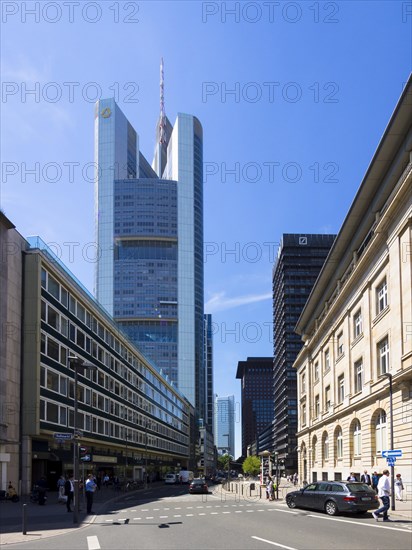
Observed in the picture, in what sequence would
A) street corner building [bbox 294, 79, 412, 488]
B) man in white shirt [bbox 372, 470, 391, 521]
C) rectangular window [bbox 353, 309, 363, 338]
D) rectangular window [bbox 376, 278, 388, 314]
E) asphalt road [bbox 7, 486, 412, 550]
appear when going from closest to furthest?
asphalt road [bbox 7, 486, 412, 550], man in white shirt [bbox 372, 470, 391, 521], street corner building [bbox 294, 79, 412, 488], rectangular window [bbox 376, 278, 388, 314], rectangular window [bbox 353, 309, 363, 338]

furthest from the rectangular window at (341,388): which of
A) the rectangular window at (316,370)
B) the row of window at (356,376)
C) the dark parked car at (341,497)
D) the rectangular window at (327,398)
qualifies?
the dark parked car at (341,497)

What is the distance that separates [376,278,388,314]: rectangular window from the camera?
133 feet

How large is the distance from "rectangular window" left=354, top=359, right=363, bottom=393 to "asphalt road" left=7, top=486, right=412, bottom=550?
22.0m

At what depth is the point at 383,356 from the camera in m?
41.1

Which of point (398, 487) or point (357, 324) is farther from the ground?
point (357, 324)

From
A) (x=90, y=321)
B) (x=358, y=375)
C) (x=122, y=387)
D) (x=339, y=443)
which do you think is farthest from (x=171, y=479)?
(x=358, y=375)

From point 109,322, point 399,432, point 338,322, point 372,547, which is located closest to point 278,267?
point 109,322

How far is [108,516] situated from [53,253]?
31.1 meters

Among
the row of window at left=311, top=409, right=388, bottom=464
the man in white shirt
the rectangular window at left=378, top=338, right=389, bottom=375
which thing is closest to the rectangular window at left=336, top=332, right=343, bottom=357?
the row of window at left=311, top=409, right=388, bottom=464

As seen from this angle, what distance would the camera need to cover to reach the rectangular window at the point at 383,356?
4005 cm

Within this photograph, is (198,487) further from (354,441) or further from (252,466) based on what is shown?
(252,466)

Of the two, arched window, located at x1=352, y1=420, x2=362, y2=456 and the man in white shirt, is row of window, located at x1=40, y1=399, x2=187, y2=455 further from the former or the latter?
the man in white shirt

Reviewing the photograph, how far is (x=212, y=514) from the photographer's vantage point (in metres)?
28.1

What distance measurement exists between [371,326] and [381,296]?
2775mm
